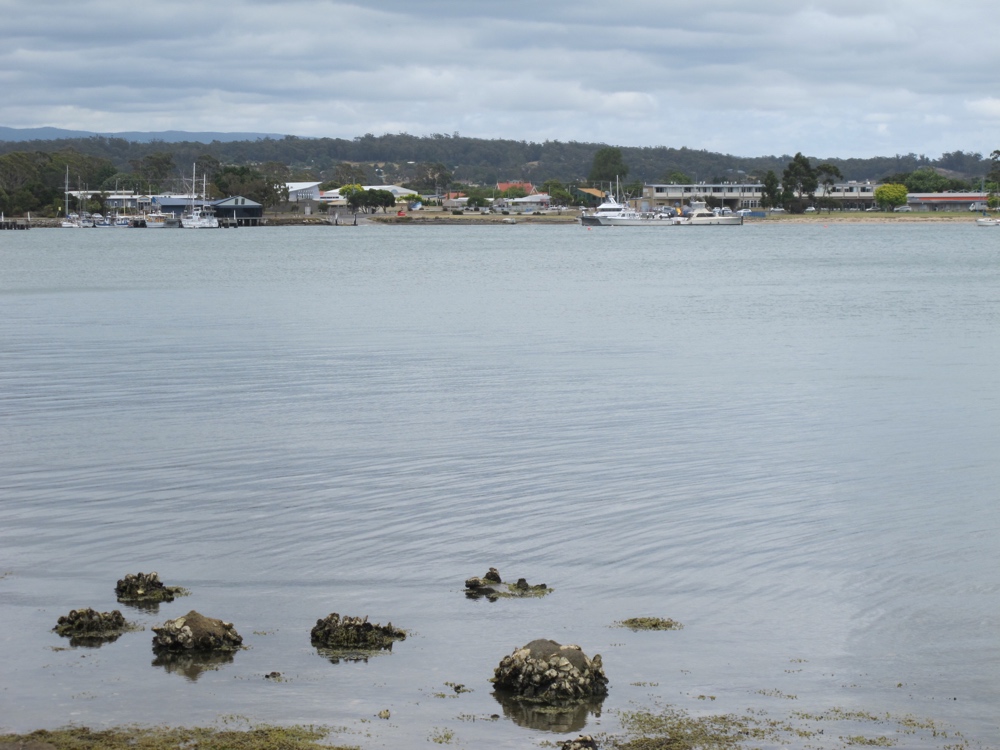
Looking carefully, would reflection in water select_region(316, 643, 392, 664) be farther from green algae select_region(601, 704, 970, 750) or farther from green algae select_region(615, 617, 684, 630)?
green algae select_region(601, 704, 970, 750)

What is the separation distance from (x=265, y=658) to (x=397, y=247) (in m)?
125

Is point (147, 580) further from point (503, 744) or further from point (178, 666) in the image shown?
point (503, 744)

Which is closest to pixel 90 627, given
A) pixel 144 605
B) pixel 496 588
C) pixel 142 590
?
pixel 144 605

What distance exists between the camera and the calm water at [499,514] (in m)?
11.2

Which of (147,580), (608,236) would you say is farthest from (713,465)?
(608,236)

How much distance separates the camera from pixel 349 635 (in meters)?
12.0

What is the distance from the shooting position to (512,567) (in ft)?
48.2

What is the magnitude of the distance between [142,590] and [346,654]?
282 cm

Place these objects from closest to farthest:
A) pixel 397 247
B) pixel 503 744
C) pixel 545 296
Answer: pixel 503 744
pixel 545 296
pixel 397 247

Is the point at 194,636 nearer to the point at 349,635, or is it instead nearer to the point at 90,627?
the point at 90,627

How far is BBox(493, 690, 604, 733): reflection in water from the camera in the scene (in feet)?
33.9

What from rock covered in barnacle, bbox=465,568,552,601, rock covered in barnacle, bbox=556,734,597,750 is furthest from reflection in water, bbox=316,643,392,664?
rock covered in barnacle, bbox=556,734,597,750

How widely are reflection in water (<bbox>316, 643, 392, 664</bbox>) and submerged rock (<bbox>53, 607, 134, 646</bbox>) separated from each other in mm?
2137

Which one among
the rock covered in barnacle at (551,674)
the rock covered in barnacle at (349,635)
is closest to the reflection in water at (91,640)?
the rock covered in barnacle at (349,635)
